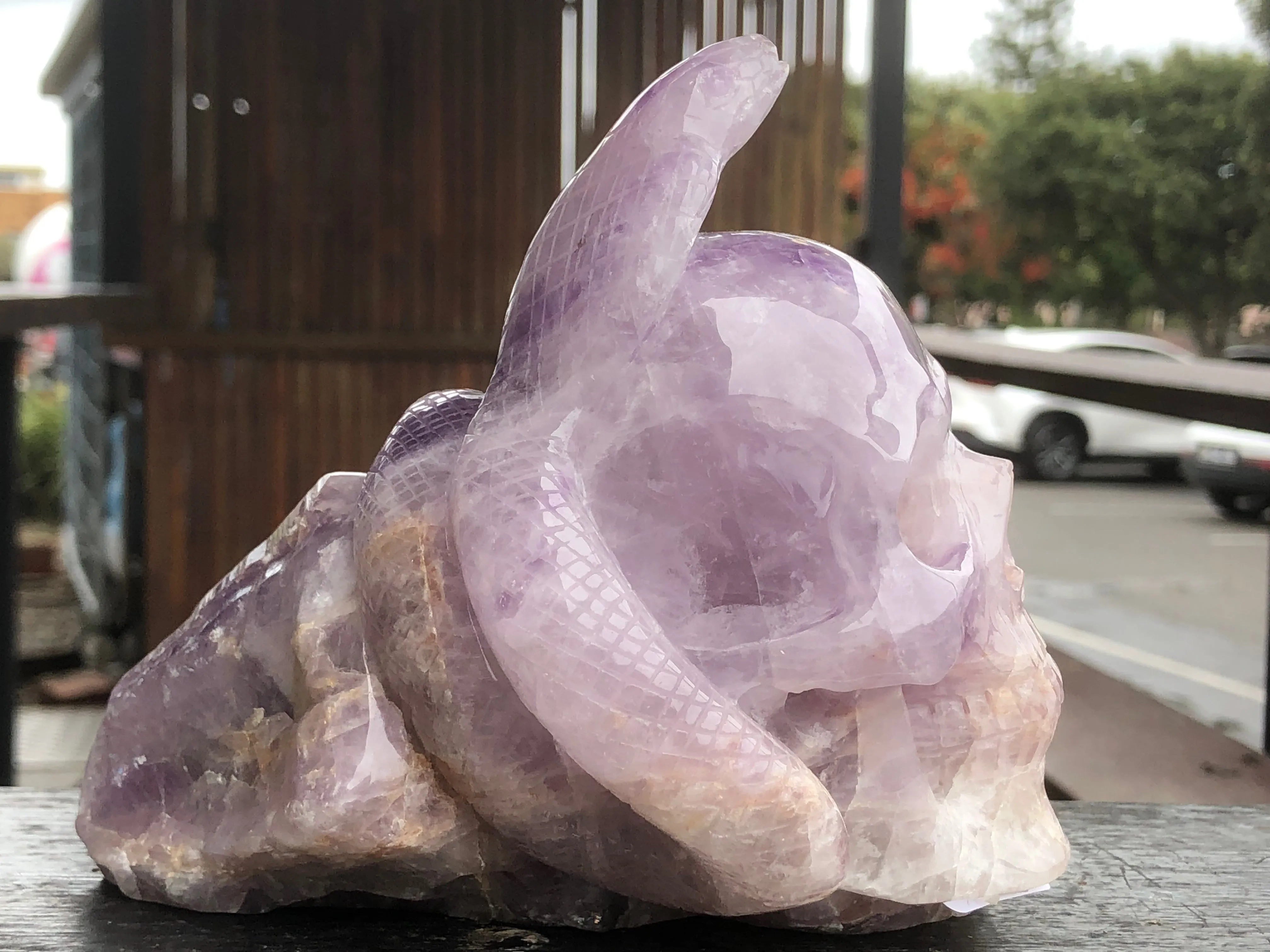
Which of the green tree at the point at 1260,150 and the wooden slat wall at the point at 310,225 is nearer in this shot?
the wooden slat wall at the point at 310,225

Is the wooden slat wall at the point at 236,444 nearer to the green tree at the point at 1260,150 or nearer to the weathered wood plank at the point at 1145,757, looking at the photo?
the weathered wood plank at the point at 1145,757

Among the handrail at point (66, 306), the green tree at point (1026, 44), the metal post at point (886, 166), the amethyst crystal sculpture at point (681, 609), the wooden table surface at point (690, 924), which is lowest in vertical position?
the wooden table surface at point (690, 924)

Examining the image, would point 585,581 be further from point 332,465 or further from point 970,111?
point 970,111

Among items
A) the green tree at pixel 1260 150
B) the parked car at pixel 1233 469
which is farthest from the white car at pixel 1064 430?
the green tree at pixel 1260 150

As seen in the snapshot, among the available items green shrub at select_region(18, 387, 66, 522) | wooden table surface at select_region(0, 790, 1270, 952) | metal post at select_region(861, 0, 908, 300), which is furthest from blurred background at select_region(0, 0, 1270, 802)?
A: green shrub at select_region(18, 387, 66, 522)

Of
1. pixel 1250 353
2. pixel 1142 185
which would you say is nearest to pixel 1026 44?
pixel 1142 185

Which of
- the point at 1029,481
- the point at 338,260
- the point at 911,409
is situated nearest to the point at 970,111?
the point at 1029,481
